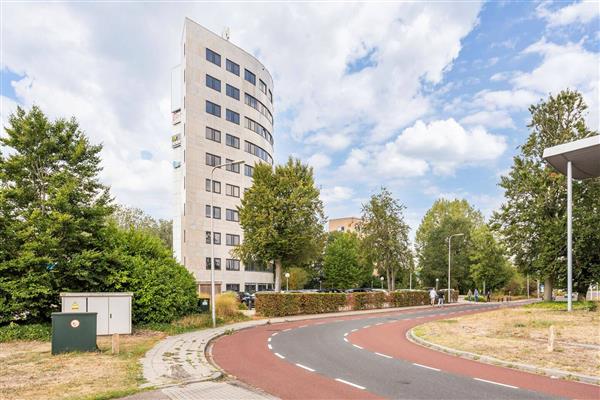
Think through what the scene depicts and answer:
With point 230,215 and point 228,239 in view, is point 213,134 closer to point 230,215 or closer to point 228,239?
point 230,215

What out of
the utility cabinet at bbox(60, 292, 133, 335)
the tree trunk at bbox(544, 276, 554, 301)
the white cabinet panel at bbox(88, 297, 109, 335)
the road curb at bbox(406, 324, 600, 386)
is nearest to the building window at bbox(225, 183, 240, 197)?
the tree trunk at bbox(544, 276, 554, 301)

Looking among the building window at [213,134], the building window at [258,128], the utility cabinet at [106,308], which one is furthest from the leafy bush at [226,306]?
the building window at [258,128]

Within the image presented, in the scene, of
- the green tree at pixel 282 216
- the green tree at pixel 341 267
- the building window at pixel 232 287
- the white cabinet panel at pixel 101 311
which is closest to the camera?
the white cabinet panel at pixel 101 311

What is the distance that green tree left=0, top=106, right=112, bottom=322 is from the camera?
18.0m

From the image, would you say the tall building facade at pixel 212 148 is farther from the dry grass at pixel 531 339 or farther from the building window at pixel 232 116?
the dry grass at pixel 531 339

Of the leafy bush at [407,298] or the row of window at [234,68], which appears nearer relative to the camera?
the leafy bush at [407,298]

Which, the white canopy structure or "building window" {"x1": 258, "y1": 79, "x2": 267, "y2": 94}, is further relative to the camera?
"building window" {"x1": 258, "y1": 79, "x2": 267, "y2": 94}

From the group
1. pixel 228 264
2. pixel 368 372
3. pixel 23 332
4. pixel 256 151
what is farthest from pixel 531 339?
pixel 256 151

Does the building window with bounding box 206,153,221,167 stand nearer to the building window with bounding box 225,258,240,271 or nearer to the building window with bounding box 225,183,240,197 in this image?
the building window with bounding box 225,183,240,197

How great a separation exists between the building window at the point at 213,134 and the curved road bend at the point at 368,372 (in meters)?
40.8

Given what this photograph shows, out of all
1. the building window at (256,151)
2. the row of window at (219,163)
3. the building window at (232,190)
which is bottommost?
the building window at (232,190)

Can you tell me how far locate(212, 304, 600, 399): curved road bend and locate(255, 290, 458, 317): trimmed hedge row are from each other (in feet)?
36.8

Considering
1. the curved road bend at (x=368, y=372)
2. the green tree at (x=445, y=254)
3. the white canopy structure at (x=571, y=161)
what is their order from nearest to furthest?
the curved road bend at (x=368, y=372), the white canopy structure at (x=571, y=161), the green tree at (x=445, y=254)

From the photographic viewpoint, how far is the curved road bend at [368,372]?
30.3 feet
